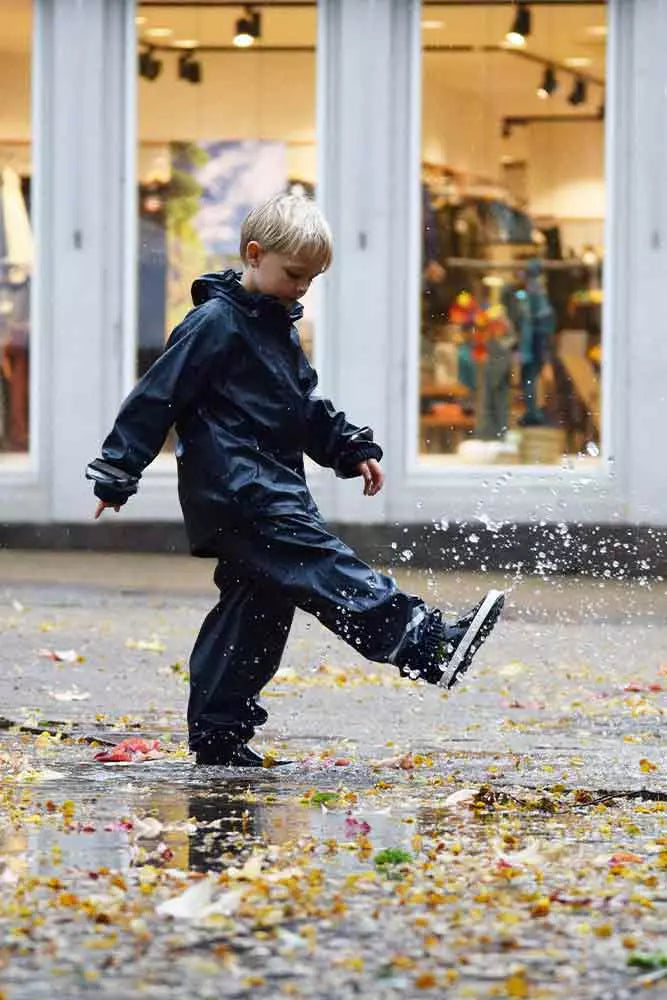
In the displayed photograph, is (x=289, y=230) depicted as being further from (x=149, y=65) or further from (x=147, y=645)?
(x=149, y=65)

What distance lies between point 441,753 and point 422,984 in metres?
3.09

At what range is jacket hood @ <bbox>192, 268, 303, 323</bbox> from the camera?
646 centimetres

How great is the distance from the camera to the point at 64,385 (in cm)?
1550

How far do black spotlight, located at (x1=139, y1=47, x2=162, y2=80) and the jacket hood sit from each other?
9258 mm

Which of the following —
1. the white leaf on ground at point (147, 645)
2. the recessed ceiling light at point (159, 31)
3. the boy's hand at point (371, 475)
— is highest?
the recessed ceiling light at point (159, 31)

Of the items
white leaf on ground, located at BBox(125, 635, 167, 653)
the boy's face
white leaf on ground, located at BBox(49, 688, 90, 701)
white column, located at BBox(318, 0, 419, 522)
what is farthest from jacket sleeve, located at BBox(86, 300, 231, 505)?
white column, located at BBox(318, 0, 419, 522)

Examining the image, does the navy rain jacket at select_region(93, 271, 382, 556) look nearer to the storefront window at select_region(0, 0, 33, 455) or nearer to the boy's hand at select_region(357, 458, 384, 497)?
the boy's hand at select_region(357, 458, 384, 497)

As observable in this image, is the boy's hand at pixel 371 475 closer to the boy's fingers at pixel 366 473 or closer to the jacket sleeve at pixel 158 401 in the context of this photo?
the boy's fingers at pixel 366 473

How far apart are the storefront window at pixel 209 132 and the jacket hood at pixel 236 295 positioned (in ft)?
29.1

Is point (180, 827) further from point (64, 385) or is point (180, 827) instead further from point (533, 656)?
point (64, 385)

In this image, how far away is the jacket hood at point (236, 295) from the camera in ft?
21.2

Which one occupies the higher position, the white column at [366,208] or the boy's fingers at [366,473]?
the white column at [366,208]

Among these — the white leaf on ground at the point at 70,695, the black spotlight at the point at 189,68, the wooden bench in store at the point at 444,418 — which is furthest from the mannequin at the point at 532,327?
the white leaf on ground at the point at 70,695

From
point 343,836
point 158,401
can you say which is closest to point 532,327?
point 158,401
